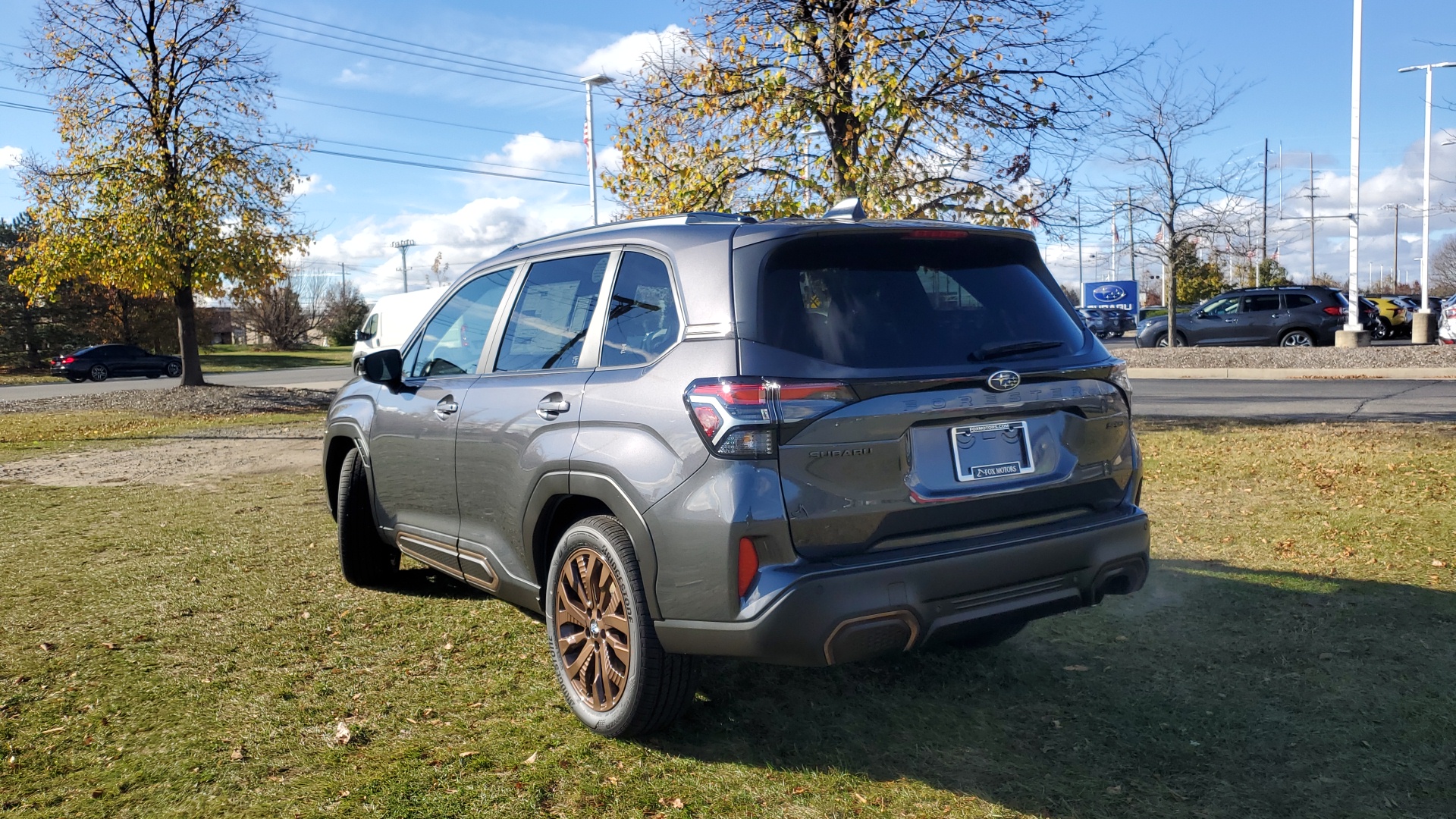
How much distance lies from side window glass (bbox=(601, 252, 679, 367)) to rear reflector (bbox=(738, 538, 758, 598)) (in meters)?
0.77

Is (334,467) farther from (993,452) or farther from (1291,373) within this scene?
(1291,373)

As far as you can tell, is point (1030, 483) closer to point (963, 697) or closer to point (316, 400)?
point (963, 697)

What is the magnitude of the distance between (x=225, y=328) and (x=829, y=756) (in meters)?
96.8

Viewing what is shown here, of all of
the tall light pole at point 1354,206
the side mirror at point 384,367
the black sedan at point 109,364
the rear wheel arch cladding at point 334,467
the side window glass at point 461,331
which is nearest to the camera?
the side window glass at point 461,331

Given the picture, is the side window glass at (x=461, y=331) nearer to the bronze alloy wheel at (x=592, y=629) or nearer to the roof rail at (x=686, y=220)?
the roof rail at (x=686, y=220)

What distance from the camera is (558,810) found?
10.6 ft

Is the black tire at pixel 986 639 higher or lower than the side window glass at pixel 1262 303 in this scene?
lower

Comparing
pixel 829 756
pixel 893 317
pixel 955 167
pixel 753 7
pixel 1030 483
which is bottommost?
pixel 829 756

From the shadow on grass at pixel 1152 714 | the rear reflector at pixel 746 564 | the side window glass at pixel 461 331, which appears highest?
the side window glass at pixel 461 331

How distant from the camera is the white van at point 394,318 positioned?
1059 inches

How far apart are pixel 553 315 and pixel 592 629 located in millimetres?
1318

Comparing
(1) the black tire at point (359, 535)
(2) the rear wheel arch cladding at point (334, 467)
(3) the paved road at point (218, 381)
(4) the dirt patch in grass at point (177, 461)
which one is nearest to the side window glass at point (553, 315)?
(1) the black tire at point (359, 535)

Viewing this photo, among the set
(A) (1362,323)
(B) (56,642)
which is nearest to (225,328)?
(A) (1362,323)

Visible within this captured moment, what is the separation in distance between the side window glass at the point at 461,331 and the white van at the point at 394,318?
71.3 ft
